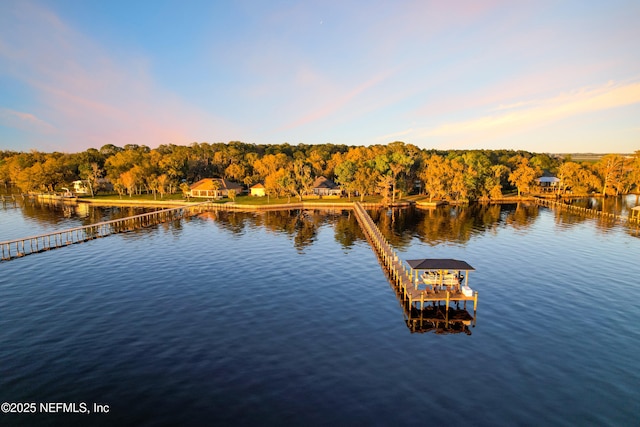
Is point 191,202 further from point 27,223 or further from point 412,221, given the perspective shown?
point 412,221

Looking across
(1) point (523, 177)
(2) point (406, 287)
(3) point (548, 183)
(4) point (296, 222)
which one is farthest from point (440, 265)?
(3) point (548, 183)

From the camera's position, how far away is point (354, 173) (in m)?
123

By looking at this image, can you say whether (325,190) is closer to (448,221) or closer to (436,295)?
(448,221)

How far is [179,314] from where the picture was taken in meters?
36.2

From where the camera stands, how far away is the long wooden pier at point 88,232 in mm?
61903

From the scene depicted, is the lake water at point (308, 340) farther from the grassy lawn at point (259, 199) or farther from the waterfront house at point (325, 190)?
the waterfront house at point (325, 190)

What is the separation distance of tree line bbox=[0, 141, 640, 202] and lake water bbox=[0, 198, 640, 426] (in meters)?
60.3

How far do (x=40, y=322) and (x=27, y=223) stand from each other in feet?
227

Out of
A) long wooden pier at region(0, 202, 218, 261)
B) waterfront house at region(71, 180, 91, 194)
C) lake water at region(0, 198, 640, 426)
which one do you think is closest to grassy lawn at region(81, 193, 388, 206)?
long wooden pier at region(0, 202, 218, 261)

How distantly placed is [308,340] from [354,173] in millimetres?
96066

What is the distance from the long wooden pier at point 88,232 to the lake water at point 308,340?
4560mm

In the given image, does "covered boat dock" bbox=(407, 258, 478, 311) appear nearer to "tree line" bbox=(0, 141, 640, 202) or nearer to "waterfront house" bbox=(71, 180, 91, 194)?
"tree line" bbox=(0, 141, 640, 202)

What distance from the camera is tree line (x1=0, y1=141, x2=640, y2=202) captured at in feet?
394

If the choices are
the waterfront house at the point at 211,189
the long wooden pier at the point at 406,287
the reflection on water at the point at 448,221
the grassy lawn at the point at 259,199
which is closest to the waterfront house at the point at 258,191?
the grassy lawn at the point at 259,199
